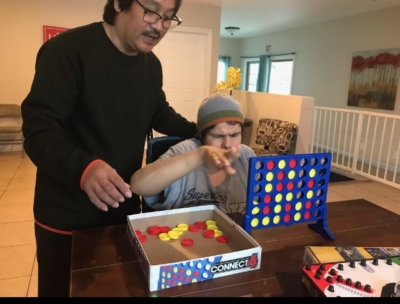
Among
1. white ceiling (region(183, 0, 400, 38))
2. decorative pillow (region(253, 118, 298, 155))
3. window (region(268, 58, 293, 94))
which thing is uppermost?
white ceiling (region(183, 0, 400, 38))

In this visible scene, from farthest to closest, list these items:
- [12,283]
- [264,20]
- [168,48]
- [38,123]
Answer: [264,20], [168,48], [12,283], [38,123]

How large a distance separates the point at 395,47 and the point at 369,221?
4.92m

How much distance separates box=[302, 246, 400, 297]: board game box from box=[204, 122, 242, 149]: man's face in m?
0.50

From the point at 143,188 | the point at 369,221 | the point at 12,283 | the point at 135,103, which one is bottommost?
the point at 12,283

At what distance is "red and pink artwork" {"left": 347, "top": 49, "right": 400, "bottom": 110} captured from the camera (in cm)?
506

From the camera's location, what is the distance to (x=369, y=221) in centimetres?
113

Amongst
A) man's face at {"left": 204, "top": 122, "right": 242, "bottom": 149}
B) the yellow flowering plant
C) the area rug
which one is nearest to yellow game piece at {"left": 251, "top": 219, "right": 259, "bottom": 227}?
man's face at {"left": 204, "top": 122, "right": 242, "bottom": 149}

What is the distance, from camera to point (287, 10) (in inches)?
223

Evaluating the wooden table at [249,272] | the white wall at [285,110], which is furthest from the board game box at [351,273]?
the white wall at [285,110]

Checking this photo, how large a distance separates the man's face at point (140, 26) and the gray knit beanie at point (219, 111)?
35 cm

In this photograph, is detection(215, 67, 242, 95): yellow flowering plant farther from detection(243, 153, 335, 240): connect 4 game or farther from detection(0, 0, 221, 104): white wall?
detection(243, 153, 335, 240): connect 4 game

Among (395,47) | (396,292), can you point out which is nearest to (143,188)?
(396,292)

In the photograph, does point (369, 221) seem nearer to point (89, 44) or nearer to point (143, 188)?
point (143, 188)

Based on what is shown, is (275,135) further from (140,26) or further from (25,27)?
(25,27)
